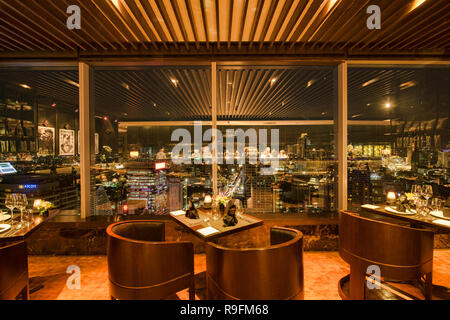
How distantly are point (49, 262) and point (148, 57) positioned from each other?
11.3ft

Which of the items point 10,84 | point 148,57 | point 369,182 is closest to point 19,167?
point 10,84

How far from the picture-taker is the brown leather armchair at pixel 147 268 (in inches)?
66.7

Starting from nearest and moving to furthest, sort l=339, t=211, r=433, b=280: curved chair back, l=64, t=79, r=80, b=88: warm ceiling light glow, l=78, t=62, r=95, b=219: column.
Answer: l=339, t=211, r=433, b=280: curved chair back → l=78, t=62, r=95, b=219: column → l=64, t=79, r=80, b=88: warm ceiling light glow

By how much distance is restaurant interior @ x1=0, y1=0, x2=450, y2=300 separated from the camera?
1.87m

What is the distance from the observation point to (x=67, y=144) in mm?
3715

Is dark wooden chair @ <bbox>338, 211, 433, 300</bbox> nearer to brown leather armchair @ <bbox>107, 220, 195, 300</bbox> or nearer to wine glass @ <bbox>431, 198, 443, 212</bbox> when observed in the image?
wine glass @ <bbox>431, 198, 443, 212</bbox>

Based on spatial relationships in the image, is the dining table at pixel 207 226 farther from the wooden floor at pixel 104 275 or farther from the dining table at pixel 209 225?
the wooden floor at pixel 104 275

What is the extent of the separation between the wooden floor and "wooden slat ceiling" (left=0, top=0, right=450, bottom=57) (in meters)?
3.21

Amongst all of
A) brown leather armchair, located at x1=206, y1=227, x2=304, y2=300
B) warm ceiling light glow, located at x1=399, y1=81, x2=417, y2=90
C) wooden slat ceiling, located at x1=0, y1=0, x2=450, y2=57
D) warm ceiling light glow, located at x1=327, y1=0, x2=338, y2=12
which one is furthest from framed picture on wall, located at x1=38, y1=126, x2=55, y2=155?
warm ceiling light glow, located at x1=399, y1=81, x2=417, y2=90

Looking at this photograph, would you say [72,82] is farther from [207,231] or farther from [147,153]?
[207,231]

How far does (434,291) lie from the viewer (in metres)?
2.38

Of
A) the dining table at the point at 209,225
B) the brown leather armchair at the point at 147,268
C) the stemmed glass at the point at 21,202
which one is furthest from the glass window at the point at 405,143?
the stemmed glass at the point at 21,202

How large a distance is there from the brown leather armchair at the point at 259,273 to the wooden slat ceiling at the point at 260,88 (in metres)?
2.94

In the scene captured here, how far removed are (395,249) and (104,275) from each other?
132 inches
